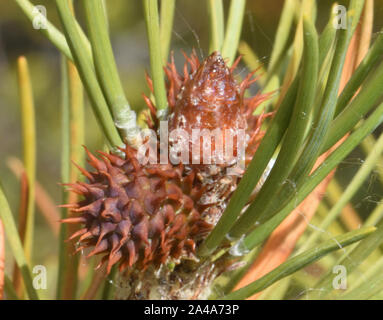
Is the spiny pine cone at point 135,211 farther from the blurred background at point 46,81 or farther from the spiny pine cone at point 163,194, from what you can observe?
the blurred background at point 46,81

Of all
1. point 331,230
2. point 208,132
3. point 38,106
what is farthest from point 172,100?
point 38,106

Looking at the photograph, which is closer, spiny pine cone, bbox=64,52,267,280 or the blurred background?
spiny pine cone, bbox=64,52,267,280

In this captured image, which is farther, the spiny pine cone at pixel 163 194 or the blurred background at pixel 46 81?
the blurred background at pixel 46 81

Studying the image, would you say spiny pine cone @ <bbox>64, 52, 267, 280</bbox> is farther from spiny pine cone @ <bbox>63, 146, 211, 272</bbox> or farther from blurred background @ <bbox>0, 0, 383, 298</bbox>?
blurred background @ <bbox>0, 0, 383, 298</bbox>

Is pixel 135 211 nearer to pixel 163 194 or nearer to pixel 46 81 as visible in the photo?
pixel 163 194

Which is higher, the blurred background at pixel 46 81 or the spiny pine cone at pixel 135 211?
the blurred background at pixel 46 81

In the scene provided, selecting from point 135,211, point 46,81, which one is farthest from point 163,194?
point 46,81

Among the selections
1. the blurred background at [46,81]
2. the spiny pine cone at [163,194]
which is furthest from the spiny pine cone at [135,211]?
the blurred background at [46,81]

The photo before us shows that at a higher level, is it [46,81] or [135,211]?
[46,81]

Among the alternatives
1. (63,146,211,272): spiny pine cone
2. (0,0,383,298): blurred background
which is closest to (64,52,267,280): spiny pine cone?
(63,146,211,272): spiny pine cone

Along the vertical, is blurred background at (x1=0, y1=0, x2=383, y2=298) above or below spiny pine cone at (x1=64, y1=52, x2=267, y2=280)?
above
